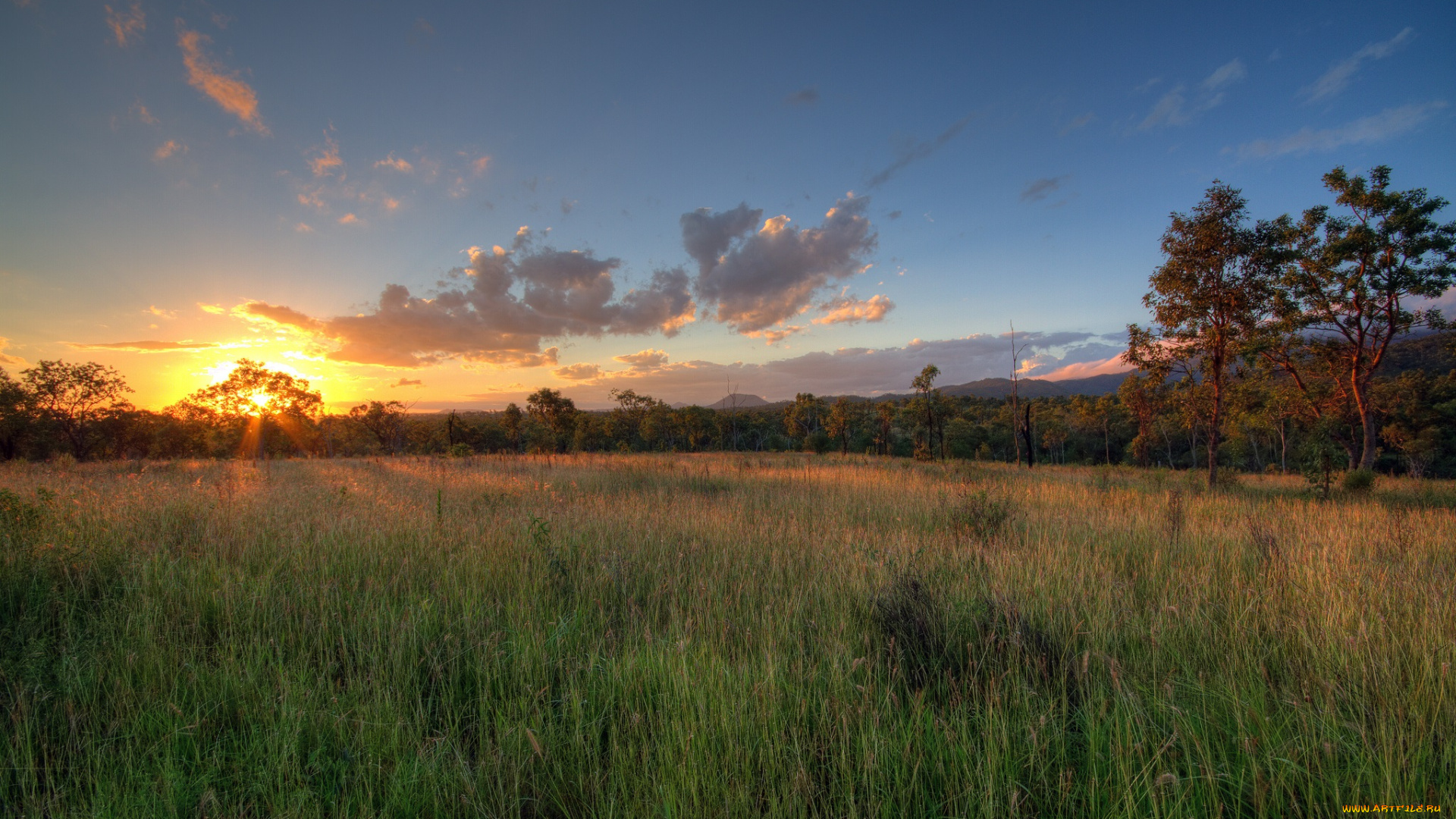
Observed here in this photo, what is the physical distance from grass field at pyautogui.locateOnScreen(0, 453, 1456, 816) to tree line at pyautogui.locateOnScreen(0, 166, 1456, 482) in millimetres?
9140

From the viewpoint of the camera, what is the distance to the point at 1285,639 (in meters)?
3.08

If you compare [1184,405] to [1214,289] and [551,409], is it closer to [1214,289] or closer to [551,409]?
[1214,289]

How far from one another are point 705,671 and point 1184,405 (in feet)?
69.7

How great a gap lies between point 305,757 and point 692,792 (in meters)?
1.99

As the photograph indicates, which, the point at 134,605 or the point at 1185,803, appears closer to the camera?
the point at 1185,803

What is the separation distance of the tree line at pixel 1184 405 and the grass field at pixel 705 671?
9140mm

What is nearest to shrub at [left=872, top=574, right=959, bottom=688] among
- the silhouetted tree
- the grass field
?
the grass field

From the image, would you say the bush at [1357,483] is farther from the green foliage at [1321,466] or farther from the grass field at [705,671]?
the grass field at [705,671]

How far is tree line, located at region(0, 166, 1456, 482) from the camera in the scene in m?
12.2

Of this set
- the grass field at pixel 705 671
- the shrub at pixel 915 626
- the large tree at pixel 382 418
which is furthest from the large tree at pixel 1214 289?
the large tree at pixel 382 418

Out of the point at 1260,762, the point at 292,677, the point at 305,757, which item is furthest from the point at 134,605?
the point at 1260,762

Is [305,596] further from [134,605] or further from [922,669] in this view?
[922,669]

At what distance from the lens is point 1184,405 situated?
1630cm

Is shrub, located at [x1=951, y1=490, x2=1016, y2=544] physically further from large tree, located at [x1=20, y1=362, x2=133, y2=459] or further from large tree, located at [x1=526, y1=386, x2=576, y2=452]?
large tree, located at [x1=20, y1=362, x2=133, y2=459]
